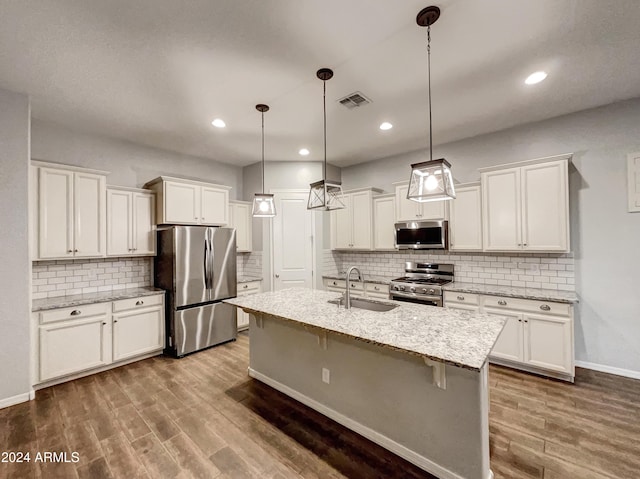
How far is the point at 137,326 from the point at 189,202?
1804 millimetres

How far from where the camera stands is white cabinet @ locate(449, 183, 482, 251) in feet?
12.2

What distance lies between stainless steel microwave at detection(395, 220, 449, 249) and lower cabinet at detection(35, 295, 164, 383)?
11.7 ft

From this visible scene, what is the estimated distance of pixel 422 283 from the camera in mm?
3934

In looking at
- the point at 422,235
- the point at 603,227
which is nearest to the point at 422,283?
the point at 422,235

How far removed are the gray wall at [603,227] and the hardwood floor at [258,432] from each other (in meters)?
0.41

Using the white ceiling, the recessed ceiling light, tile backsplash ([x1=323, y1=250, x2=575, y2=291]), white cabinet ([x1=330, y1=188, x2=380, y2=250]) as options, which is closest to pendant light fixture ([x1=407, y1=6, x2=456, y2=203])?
the white ceiling

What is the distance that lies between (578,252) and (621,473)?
228 centimetres

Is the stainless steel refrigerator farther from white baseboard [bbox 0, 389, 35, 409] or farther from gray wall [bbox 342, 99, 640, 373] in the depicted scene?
gray wall [bbox 342, 99, 640, 373]

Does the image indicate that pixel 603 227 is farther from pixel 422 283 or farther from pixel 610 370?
pixel 422 283

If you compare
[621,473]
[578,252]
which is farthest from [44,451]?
[578,252]

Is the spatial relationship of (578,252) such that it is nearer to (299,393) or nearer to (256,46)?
(299,393)

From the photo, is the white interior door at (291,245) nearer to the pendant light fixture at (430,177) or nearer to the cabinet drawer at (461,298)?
the cabinet drawer at (461,298)

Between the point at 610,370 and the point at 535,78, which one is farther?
the point at 610,370

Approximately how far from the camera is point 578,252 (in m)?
3.30
